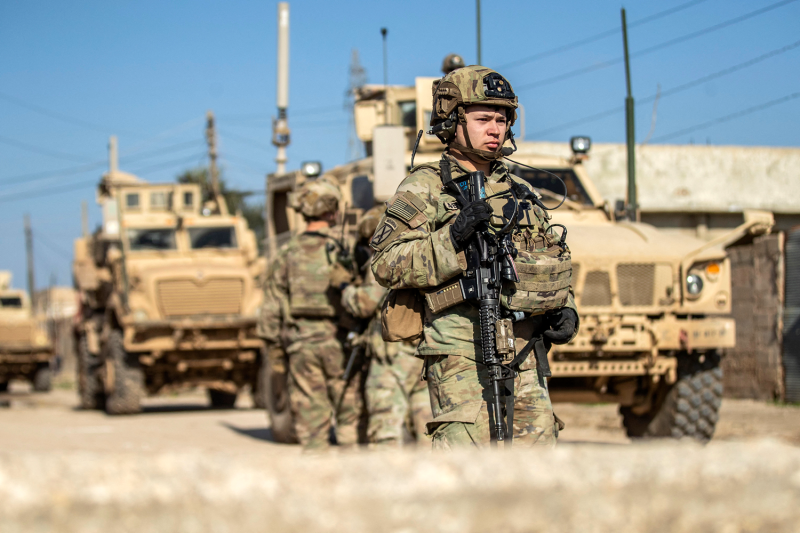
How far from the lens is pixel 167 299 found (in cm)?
1296

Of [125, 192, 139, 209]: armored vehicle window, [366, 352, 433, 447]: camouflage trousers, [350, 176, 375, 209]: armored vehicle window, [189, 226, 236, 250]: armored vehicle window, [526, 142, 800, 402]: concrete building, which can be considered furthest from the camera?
[526, 142, 800, 402]: concrete building

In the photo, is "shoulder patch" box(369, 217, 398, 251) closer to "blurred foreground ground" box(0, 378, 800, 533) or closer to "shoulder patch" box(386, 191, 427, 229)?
"shoulder patch" box(386, 191, 427, 229)

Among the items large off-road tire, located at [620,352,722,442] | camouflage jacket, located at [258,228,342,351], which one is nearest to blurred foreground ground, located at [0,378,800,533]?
camouflage jacket, located at [258,228,342,351]

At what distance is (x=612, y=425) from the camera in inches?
373

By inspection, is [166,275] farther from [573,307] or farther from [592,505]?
[592,505]

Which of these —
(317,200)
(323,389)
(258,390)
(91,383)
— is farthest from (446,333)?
(91,383)

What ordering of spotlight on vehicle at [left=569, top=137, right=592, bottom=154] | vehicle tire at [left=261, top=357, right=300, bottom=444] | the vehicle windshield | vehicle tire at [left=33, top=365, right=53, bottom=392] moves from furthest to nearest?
vehicle tire at [left=33, top=365, right=53, bottom=392] < vehicle tire at [left=261, top=357, right=300, bottom=444] < spotlight on vehicle at [left=569, top=137, right=592, bottom=154] < the vehicle windshield

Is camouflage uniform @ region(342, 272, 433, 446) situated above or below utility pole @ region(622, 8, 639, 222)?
below

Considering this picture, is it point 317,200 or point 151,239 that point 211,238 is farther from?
point 317,200

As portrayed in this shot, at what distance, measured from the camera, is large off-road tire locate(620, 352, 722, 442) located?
21.8 feet

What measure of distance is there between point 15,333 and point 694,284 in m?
18.1

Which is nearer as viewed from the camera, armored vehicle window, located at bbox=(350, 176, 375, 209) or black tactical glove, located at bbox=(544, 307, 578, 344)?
black tactical glove, located at bbox=(544, 307, 578, 344)

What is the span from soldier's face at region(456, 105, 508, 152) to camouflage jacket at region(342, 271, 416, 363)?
2.41m

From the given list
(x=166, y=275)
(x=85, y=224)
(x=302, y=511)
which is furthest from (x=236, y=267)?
(x=85, y=224)
